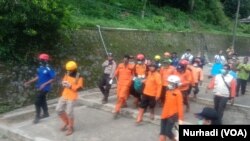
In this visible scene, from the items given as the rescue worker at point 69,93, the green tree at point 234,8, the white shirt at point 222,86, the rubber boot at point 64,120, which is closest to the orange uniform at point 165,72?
the white shirt at point 222,86

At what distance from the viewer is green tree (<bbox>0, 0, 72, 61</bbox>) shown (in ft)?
36.9

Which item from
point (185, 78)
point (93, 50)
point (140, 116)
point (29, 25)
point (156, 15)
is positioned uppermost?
point (156, 15)

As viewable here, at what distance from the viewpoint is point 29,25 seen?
11742 millimetres

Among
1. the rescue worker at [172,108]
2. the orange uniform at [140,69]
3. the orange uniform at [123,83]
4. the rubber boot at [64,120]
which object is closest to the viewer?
the rescue worker at [172,108]

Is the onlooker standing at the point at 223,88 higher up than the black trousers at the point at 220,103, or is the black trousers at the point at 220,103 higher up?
the onlooker standing at the point at 223,88

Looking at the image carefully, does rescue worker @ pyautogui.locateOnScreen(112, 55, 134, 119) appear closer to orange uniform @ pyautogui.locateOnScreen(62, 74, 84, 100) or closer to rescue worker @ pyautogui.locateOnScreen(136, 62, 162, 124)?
rescue worker @ pyautogui.locateOnScreen(136, 62, 162, 124)

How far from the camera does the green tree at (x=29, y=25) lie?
36.9 feet

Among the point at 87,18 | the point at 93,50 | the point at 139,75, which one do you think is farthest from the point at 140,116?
the point at 87,18

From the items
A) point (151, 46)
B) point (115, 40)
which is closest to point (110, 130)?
point (115, 40)

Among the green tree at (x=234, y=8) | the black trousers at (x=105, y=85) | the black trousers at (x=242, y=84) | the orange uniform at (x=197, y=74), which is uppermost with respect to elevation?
the green tree at (x=234, y=8)

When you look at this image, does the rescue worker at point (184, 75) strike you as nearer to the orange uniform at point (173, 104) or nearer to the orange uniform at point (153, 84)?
the orange uniform at point (153, 84)

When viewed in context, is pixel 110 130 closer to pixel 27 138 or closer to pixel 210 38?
pixel 27 138

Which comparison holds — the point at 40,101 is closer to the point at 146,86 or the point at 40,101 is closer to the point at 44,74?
the point at 44,74

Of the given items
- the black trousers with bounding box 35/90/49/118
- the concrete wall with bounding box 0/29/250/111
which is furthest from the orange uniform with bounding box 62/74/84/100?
the concrete wall with bounding box 0/29/250/111
